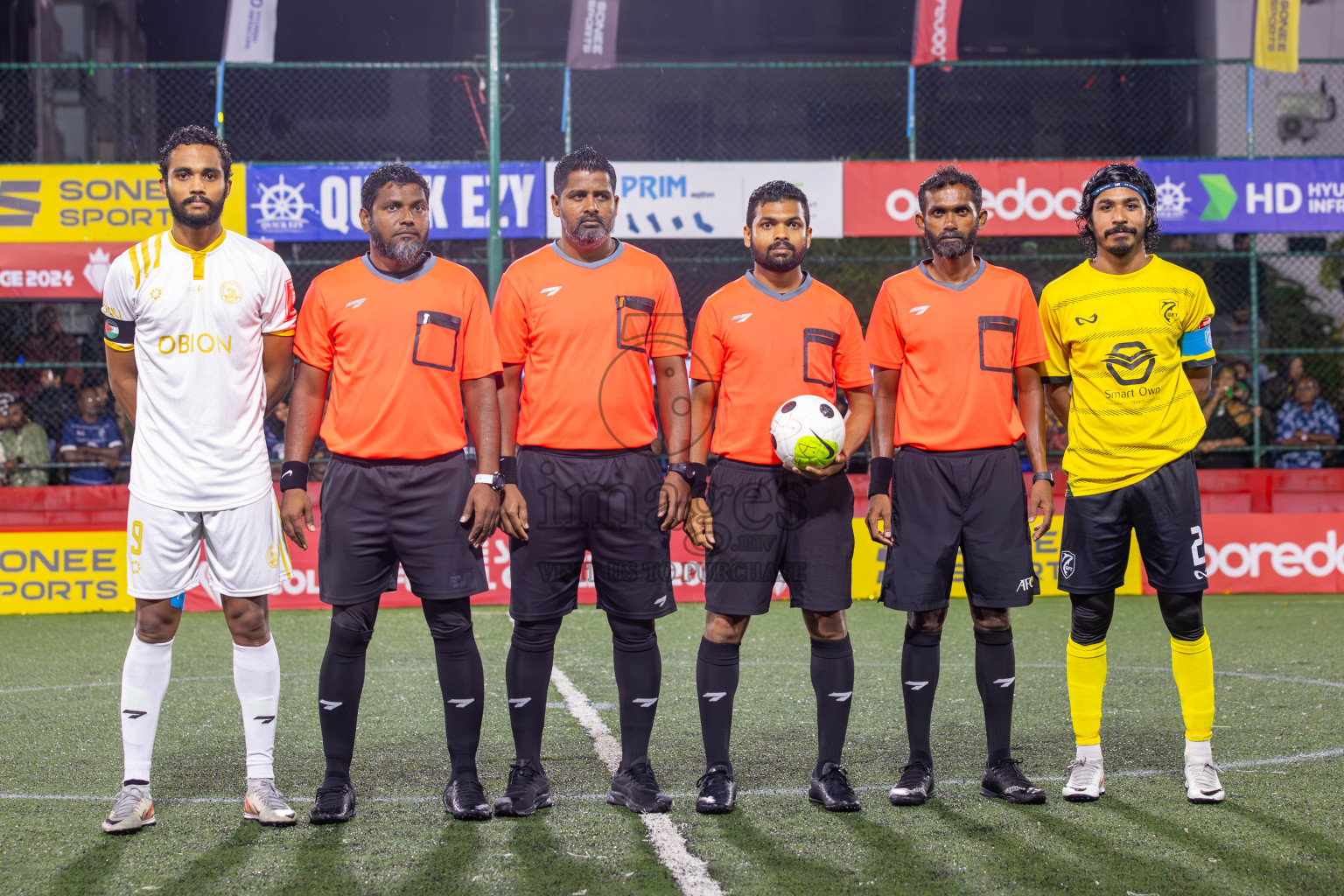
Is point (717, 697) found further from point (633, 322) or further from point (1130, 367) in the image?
point (1130, 367)

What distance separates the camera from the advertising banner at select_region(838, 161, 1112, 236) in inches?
489

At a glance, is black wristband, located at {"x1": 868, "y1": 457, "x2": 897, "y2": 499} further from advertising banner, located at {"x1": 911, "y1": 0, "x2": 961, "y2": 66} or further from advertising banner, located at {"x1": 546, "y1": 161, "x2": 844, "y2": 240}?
advertising banner, located at {"x1": 911, "y1": 0, "x2": 961, "y2": 66}

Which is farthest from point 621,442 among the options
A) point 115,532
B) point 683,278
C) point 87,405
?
point 683,278

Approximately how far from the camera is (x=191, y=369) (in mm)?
4336

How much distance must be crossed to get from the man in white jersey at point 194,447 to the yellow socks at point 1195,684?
3045 mm

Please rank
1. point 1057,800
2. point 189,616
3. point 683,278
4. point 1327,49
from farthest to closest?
point 1327,49
point 683,278
point 189,616
point 1057,800

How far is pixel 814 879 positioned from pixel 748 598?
3.70ft

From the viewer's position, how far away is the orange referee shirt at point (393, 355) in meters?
4.38

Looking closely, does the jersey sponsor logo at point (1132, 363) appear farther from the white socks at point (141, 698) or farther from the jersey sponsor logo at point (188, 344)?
the white socks at point (141, 698)

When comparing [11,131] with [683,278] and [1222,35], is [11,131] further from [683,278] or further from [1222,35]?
[1222,35]

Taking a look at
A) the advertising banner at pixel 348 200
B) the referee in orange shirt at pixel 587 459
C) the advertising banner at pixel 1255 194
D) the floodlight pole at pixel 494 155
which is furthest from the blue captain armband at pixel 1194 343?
the advertising banner at pixel 1255 194

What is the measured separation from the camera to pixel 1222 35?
67.8ft

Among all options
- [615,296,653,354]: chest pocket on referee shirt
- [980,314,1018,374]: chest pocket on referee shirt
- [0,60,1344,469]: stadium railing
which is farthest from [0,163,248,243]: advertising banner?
[980,314,1018,374]: chest pocket on referee shirt

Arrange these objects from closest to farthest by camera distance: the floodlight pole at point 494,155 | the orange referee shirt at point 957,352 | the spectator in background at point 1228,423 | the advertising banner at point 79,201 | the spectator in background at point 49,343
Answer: the orange referee shirt at point 957,352 → the floodlight pole at point 494,155 → the advertising banner at point 79,201 → the spectator in background at point 1228,423 → the spectator in background at point 49,343
